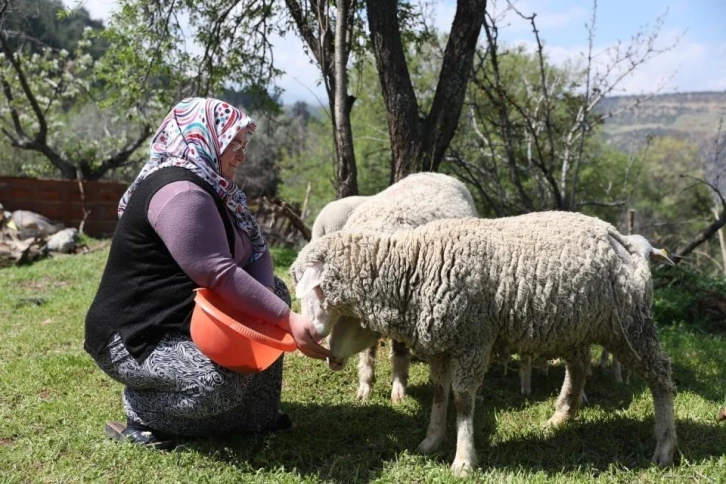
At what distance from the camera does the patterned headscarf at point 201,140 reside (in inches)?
112

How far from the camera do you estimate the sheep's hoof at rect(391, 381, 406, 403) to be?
399cm

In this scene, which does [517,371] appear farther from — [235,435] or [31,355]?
[31,355]

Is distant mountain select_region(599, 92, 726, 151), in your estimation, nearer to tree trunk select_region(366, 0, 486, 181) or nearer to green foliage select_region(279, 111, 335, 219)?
tree trunk select_region(366, 0, 486, 181)

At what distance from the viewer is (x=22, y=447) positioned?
3123 millimetres

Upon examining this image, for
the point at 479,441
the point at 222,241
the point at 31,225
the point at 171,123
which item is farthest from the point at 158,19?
the point at 31,225

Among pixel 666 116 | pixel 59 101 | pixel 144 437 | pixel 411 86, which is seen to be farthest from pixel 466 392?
pixel 666 116

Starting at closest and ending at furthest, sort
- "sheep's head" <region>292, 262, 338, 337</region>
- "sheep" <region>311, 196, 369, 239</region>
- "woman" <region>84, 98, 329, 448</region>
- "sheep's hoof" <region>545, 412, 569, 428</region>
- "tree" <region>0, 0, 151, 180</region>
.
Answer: "woman" <region>84, 98, 329, 448</region> < "sheep's head" <region>292, 262, 338, 337</region> < "sheep's hoof" <region>545, 412, 569, 428</region> < "sheep" <region>311, 196, 369, 239</region> < "tree" <region>0, 0, 151, 180</region>

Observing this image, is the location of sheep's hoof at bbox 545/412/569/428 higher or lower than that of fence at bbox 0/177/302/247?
higher

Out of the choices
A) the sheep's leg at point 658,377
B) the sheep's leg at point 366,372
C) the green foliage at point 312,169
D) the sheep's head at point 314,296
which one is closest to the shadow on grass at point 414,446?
the sheep's leg at point 658,377

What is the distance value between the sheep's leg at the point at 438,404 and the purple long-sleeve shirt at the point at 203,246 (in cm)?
95

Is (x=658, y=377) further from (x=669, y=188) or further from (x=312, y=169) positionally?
(x=669, y=188)

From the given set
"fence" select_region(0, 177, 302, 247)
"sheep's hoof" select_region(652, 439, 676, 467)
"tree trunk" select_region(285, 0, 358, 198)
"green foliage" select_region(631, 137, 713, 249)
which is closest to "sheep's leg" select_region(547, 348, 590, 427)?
"sheep's hoof" select_region(652, 439, 676, 467)

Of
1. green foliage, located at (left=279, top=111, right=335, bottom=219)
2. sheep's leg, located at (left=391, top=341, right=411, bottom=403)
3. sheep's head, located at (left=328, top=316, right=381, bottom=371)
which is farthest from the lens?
green foliage, located at (left=279, top=111, right=335, bottom=219)

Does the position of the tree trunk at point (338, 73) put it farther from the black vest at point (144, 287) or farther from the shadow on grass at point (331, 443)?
the black vest at point (144, 287)
